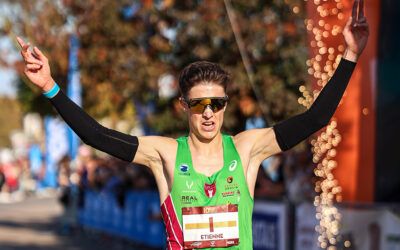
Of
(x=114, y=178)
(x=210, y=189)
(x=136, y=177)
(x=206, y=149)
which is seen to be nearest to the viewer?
(x=210, y=189)

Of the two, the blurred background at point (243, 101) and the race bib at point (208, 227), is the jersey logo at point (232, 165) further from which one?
the blurred background at point (243, 101)

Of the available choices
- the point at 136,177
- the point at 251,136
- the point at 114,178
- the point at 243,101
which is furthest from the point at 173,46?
the point at 251,136

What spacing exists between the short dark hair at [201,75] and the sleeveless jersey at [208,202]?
0.43 m

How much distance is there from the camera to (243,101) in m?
13.7

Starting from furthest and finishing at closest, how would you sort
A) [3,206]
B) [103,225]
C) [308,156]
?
[3,206] → [103,225] → [308,156]

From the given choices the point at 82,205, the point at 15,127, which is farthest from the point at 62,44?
the point at 15,127

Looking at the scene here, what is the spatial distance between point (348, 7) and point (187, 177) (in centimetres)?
467

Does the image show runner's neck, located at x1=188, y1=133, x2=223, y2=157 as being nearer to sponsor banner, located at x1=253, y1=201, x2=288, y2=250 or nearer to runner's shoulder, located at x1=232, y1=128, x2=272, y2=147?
runner's shoulder, located at x1=232, y1=128, x2=272, y2=147

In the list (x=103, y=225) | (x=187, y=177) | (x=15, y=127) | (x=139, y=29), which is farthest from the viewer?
(x=15, y=127)

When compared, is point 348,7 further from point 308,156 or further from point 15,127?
point 15,127

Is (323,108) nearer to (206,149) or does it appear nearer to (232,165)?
A: (232,165)

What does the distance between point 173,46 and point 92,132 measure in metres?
11.2

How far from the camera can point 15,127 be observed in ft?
335

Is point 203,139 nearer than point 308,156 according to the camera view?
Yes
